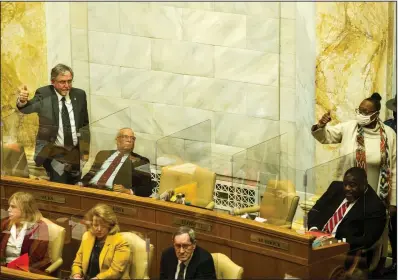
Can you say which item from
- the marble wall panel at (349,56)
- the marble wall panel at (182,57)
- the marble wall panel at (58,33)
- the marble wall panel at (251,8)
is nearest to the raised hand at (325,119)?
the marble wall panel at (349,56)

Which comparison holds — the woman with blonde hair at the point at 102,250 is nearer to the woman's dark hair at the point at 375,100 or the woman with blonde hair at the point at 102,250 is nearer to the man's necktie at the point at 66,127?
the man's necktie at the point at 66,127

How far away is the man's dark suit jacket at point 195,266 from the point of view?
15.7 m

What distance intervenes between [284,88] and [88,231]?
3215 millimetres

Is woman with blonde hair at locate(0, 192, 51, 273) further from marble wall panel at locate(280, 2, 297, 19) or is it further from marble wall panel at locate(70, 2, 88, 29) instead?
marble wall panel at locate(280, 2, 297, 19)

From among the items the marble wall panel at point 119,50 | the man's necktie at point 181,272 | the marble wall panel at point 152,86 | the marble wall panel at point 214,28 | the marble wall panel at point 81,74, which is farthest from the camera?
the marble wall panel at point 81,74

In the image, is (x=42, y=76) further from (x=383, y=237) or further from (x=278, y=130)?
(x=383, y=237)

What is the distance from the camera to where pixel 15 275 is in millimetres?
16609

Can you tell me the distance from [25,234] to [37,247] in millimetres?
197

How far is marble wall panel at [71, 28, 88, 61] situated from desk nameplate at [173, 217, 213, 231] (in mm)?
3733

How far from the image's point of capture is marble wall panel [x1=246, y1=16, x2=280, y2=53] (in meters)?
18.5

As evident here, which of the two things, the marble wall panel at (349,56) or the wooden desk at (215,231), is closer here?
the wooden desk at (215,231)

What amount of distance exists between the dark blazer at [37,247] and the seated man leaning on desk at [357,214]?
2561 mm

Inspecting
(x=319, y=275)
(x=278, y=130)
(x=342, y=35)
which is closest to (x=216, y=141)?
(x=278, y=130)

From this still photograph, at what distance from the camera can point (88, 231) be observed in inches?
645
